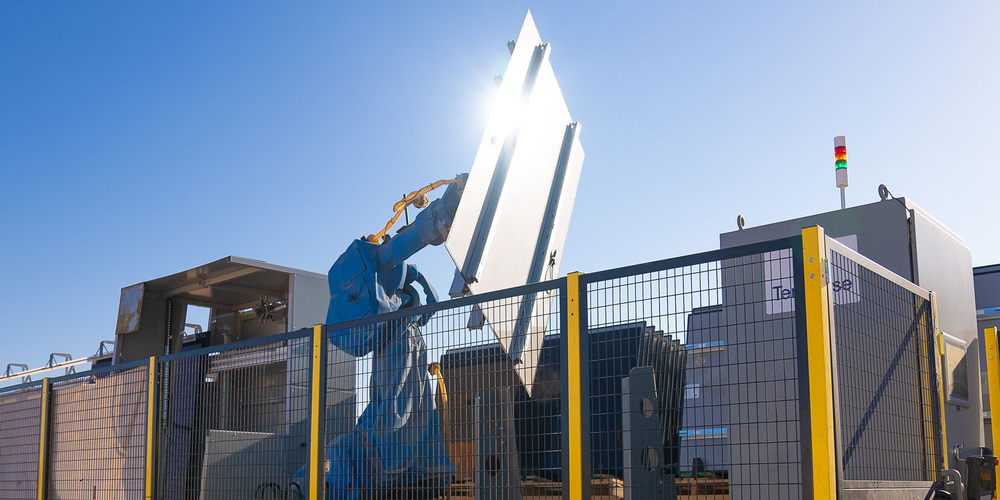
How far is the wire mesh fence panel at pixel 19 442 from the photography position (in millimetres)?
8375

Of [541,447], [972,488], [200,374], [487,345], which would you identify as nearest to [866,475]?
[972,488]

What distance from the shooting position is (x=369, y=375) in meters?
5.37

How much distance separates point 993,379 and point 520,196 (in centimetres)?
340

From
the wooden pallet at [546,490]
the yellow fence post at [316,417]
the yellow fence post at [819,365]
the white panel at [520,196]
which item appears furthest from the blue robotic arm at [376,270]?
the yellow fence post at [819,365]

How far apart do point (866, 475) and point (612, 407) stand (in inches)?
46.1

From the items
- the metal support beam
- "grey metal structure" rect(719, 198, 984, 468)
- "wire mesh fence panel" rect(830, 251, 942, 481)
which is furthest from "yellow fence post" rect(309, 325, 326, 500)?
"wire mesh fence panel" rect(830, 251, 942, 481)

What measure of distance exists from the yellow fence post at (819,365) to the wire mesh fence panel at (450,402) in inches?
49.6

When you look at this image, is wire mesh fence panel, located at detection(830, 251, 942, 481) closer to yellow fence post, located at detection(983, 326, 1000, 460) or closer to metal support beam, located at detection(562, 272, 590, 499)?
yellow fence post, located at detection(983, 326, 1000, 460)

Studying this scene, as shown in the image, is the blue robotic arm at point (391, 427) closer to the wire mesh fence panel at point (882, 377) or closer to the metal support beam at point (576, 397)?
the metal support beam at point (576, 397)

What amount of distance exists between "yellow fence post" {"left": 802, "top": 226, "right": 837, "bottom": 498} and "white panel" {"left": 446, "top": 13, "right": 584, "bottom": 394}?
1.48 metres

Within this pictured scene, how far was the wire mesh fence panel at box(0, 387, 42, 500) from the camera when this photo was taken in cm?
838

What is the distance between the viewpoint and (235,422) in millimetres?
6344

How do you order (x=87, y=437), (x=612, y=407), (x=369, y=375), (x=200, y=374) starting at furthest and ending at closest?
(x=87, y=437)
(x=200, y=374)
(x=369, y=375)
(x=612, y=407)

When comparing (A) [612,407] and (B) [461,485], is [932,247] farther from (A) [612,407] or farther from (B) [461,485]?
(B) [461,485]
